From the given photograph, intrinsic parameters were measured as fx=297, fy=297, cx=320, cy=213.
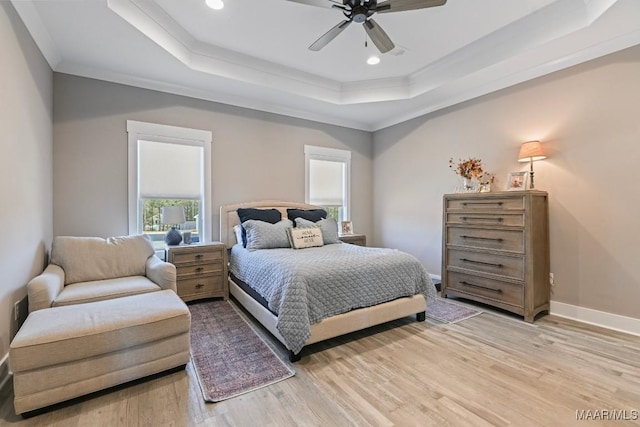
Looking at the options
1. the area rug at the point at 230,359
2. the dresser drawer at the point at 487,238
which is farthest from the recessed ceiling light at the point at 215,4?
the dresser drawer at the point at 487,238

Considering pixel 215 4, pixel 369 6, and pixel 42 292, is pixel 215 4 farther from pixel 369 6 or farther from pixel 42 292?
pixel 42 292

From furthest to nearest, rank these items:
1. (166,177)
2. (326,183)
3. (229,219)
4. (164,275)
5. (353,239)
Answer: (326,183), (353,239), (229,219), (166,177), (164,275)

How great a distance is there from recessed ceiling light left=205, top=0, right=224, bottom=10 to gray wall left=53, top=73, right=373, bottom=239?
1567 millimetres

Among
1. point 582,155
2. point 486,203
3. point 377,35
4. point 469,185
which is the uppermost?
point 377,35

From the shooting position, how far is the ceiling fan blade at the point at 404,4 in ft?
6.95

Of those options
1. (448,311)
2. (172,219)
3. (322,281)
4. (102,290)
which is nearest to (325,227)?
(322,281)

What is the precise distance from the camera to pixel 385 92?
4.31m

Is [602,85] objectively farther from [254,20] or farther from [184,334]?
[184,334]

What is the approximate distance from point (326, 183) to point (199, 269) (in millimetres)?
2589

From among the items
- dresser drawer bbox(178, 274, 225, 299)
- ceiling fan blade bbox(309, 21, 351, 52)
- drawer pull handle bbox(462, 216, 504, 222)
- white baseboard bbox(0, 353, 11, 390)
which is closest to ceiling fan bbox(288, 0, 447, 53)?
ceiling fan blade bbox(309, 21, 351, 52)

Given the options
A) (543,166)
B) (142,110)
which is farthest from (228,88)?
(543,166)

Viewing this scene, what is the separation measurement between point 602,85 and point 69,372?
4935 mm

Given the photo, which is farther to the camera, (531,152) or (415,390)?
(531,152)

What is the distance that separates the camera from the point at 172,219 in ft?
11.6
